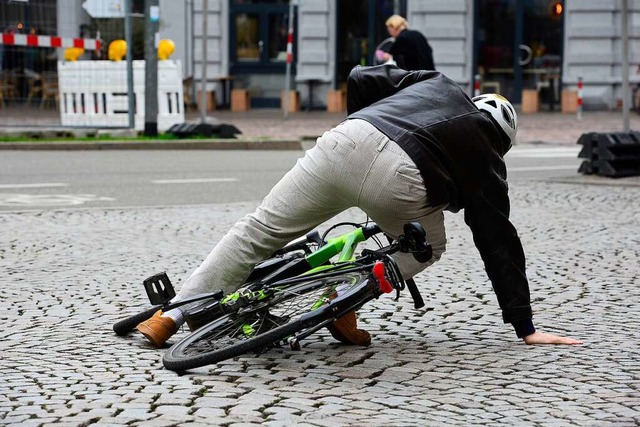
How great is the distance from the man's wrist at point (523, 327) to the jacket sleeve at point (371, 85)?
1064mm

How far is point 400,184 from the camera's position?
5.21 m

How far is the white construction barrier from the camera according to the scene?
66.4ft

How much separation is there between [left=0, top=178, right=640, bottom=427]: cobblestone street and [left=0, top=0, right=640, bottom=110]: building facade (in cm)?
2180

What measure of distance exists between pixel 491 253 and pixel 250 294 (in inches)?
39.0

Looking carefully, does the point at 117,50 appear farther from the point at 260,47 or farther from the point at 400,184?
the point at 400,184

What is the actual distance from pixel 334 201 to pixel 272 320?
52cm

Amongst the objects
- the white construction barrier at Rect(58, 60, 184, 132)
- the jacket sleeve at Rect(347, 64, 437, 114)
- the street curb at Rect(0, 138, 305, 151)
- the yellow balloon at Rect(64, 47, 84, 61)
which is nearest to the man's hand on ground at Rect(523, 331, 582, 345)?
the jacket sleeve at Rect(347, 64, 437, 114)

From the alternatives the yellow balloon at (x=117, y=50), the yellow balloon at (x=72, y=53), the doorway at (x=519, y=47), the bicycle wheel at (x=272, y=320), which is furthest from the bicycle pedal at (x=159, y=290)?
the doorway at (x=519, y=47)

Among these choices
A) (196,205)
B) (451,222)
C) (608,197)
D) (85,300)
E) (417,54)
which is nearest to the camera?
(85,300)

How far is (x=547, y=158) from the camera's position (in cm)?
1752

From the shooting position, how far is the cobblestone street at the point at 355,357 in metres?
4.51

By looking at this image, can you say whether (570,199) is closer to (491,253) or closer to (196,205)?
Answer: (196,205)

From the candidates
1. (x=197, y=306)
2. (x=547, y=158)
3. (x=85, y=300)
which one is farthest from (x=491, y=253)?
(x=547, y=158)

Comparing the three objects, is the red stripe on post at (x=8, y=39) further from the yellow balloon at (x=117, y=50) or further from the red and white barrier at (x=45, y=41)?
the yellow balloon at (x=117, y=50)
